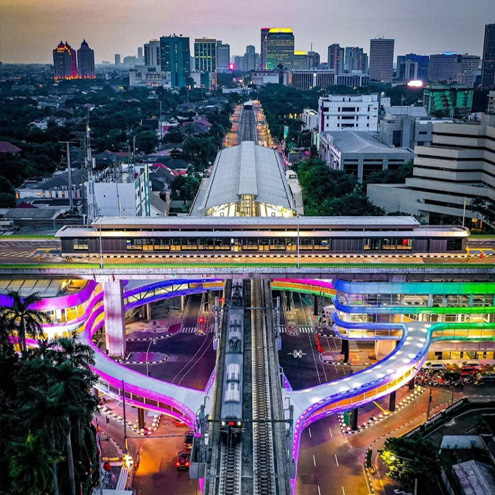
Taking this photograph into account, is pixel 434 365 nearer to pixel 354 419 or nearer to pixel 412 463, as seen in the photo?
pixel 354 419

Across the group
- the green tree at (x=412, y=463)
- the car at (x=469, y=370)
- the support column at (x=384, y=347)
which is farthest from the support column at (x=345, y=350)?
the green tree at (x=412, y=463)

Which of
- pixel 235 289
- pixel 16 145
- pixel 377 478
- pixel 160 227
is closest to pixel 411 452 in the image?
pixel 377 478

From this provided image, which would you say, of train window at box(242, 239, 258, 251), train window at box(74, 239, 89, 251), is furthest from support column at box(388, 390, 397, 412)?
train window at box(74, 239, 89, 251)

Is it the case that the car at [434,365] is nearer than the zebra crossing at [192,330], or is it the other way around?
the car at [434,365]

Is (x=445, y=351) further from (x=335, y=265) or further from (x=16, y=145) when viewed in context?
(x=16, y=145)

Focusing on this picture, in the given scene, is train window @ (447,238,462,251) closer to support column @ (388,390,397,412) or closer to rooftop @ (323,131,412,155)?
support column @ (388,390,397,412)

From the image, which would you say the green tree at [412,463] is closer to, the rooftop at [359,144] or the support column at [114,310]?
the support column at [114,310]
